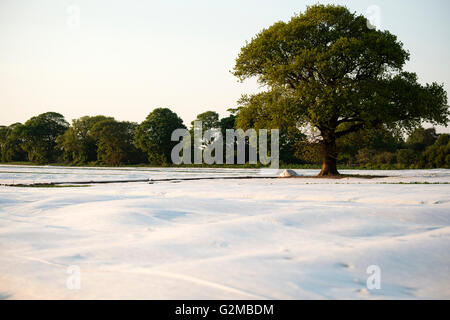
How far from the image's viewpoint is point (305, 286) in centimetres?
358

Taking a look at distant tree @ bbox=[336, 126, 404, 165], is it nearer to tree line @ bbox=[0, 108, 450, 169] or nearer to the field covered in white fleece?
tree line @ bbox=[0, 108, 450, 169]

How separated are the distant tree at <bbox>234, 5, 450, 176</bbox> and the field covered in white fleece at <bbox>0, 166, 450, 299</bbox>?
14045 millimetres

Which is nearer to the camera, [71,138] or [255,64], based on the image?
[255,64]

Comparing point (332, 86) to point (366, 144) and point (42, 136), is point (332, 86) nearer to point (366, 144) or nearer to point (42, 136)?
point (366, 144)

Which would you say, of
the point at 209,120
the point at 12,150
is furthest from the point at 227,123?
the point at 12,150

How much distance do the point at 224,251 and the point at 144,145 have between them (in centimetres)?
5013

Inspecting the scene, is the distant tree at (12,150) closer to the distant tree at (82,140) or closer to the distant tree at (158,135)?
the distant tree at (82,140)

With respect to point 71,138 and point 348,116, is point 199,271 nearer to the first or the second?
point 348,116

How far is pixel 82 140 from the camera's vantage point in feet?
205

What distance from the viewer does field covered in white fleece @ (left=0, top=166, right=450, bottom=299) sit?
359 cm

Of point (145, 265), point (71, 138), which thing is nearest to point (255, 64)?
point (145, 265)
